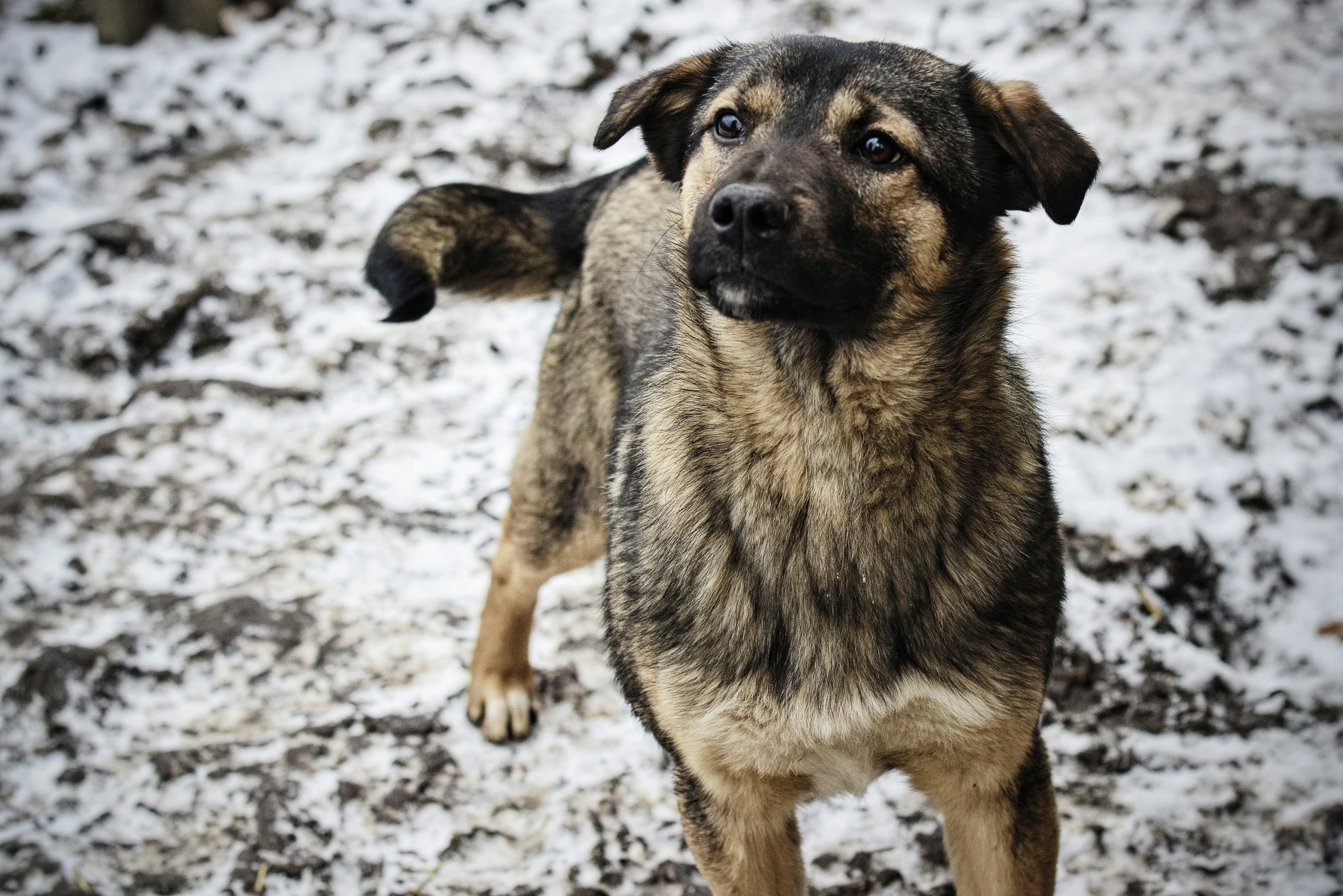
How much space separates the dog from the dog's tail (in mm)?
912

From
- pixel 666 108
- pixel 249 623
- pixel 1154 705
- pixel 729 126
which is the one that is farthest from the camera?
pixel 249 623

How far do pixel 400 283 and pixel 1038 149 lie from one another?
1914 millimetres

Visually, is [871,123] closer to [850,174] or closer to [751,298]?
[850,174]

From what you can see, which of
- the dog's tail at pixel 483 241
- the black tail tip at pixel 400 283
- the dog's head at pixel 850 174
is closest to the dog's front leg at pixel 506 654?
the dog's tail at pixel 483 241

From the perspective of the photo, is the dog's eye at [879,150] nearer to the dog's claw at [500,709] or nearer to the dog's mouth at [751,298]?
the dog's mouth at [751,298]

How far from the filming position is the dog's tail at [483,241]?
11.0ft

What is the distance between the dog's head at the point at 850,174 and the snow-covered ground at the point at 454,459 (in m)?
0.41

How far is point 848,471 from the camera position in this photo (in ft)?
8.29

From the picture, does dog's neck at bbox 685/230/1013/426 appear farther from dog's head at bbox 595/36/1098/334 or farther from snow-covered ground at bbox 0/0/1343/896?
snow-covered ground at bbox 0/0/1343/896

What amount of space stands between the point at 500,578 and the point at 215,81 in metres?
4.83

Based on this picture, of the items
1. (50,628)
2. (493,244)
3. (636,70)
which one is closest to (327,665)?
(50,628)

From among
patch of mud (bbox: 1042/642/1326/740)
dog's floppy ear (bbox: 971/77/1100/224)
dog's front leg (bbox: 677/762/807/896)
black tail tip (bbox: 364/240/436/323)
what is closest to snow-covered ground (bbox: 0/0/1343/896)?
patch of mud (bbox: 1042/642/1326/740)

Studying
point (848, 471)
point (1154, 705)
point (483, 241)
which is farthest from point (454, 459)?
point (1154, 705)

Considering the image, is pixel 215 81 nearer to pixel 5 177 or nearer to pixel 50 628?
pixel 5 177
